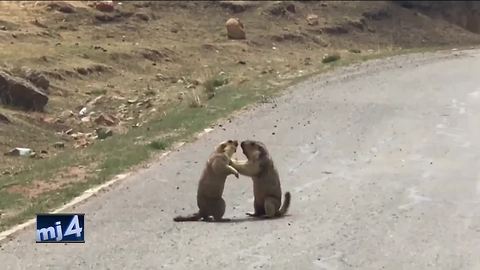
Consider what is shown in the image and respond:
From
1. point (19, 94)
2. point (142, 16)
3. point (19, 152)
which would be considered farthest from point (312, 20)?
point (19, 152)

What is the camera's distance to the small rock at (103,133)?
59.0 feet

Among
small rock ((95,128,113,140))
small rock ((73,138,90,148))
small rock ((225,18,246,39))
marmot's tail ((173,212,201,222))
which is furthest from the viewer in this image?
small rock ((225,18,246,39))

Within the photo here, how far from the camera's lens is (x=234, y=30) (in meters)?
31.9

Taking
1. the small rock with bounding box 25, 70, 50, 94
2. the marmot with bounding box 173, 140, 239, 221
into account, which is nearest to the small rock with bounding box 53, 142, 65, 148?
the small rock with bounding box 25, 70, 50, 94

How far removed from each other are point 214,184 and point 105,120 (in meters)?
9.67

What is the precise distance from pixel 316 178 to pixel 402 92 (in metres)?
9.05

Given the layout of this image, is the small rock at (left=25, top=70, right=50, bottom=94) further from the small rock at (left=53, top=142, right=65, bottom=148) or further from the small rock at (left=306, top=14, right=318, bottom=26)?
the small rock at (left=306, top=14, right=318, bottom=26)

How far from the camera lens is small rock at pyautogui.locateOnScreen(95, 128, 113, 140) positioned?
59.0 feet

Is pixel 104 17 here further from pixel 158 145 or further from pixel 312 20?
pixel 158 145

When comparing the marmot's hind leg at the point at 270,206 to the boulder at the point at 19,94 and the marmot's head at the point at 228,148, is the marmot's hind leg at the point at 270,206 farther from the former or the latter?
the boulder at the point at 19,94

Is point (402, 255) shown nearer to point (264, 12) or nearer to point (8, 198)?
point (8, 198)

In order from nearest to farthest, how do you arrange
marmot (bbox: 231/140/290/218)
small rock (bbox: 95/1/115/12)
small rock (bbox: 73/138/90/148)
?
marmot (bbox: 231/140/290/218)
small rock (bbox: 73/138/90/148)
small rock (bbox: 95/1/115/12)

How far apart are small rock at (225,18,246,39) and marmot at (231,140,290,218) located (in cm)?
2122

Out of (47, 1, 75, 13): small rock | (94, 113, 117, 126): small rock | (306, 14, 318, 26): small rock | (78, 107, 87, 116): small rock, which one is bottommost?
→ (306, 14, 318, 26): small rock
